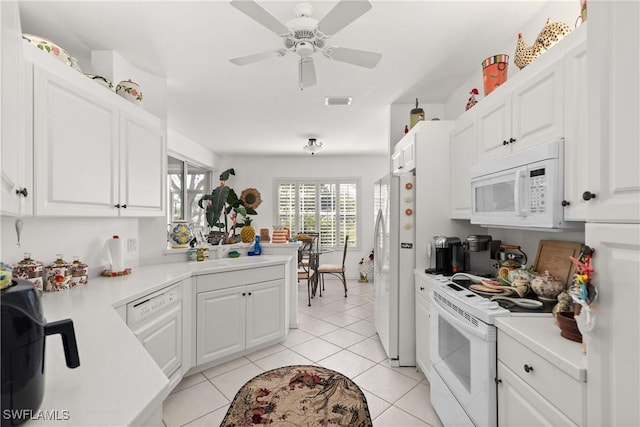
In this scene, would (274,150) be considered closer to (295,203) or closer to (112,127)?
(295,203)

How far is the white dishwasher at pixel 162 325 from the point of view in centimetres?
183

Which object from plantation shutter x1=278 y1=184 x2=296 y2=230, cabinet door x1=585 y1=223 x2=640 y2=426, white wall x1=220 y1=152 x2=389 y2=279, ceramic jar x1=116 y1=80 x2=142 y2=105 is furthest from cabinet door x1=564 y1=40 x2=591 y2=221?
plantation shutter x1=278 y1=184 x2=296 y2=230

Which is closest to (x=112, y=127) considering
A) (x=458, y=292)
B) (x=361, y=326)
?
(x=458, y=292)

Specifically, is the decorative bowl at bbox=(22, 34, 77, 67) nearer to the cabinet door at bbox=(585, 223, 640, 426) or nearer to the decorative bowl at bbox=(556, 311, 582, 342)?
the cabinet door at bbox=(585, 223, 640, 426)

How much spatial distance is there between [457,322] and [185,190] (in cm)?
500

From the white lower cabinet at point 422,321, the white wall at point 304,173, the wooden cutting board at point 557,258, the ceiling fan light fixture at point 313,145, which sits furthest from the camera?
the white wall at point 304,173

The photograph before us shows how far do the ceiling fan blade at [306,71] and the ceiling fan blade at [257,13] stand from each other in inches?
11.9

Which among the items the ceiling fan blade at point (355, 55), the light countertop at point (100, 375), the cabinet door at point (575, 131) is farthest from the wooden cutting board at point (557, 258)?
the light countertop at point (100, 375)

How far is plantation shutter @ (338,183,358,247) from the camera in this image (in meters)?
6.59

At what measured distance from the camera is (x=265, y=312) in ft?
9.77

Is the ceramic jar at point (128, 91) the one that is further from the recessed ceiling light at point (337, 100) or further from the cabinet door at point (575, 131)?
the cabinet door at point (575, 131)

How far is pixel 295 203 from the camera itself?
21.8 feet

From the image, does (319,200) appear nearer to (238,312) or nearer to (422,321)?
(238,312)

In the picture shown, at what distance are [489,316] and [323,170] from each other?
543cm
